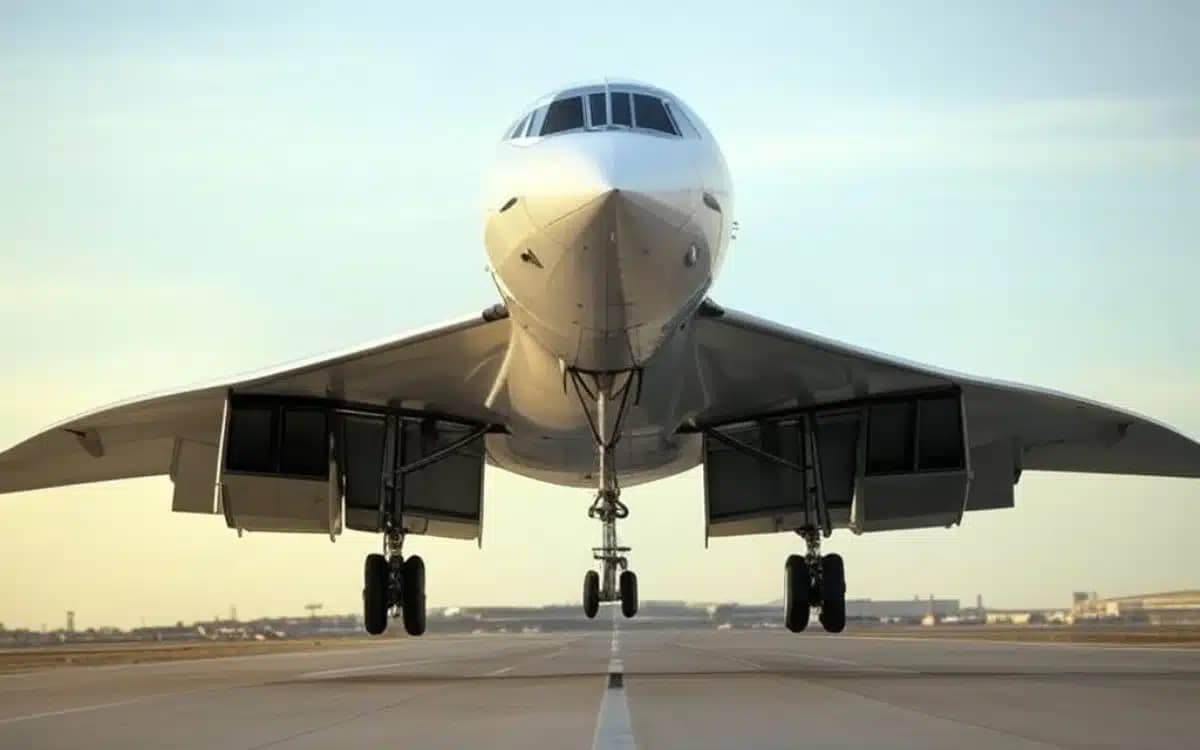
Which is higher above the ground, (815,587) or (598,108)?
(598,108)

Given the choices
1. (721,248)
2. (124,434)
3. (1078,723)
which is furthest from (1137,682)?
(124,434)

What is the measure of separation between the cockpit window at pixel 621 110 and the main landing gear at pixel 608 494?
3619mm

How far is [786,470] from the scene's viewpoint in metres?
21.8

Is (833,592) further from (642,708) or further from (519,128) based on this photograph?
(642,708)

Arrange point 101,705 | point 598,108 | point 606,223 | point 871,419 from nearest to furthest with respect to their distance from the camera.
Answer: point 101,705 → point 606,223 → point 598,108 → point 871,419

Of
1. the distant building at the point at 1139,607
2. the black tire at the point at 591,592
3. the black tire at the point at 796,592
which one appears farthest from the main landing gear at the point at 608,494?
the distant building at the point at 1139,607

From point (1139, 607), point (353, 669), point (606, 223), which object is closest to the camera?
point (606, 223)

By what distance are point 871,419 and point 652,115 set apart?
7.30 m

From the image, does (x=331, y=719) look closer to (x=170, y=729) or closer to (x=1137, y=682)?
(x=170, y=729)

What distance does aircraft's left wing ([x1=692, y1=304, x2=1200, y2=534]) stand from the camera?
1945 cm

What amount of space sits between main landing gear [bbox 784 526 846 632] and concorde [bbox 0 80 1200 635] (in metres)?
0.03

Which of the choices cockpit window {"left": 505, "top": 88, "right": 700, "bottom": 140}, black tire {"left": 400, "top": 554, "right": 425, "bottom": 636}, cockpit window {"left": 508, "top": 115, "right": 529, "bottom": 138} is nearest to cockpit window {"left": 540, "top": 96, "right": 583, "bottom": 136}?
cockpit window {"left": 505, "top": 88, "right": 700, "bottom": 140}

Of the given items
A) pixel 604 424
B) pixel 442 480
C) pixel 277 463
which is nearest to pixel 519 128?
pixel 604 424

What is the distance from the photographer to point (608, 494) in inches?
703
